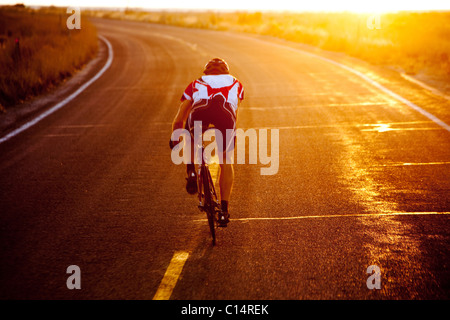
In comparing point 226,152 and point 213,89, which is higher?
point 213,89

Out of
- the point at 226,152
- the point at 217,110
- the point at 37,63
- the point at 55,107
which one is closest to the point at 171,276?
the point at 226,152

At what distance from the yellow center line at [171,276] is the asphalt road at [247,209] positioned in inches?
2.1

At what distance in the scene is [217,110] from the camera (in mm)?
4949

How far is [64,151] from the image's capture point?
889cm

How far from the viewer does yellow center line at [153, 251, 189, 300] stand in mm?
4086

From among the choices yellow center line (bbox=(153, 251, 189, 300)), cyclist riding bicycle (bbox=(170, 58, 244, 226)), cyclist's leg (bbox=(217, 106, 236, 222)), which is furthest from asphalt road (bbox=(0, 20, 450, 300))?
cyclist riding bicycle (bbox=(170, 58, 244, 226))

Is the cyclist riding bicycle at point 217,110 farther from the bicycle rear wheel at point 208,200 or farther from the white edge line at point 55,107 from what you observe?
the white edge line at point 55,107

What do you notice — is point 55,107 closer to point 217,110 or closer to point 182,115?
point 182,115

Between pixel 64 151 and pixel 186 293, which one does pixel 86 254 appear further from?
pixel 64 151

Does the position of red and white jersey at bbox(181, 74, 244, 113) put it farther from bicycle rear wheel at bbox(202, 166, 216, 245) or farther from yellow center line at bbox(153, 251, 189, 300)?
yellow center line at bbox(153, 251, 189, 300)

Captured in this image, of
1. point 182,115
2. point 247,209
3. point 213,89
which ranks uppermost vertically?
point 213,89

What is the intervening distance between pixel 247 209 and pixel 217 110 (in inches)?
62.7

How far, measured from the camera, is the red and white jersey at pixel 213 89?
16.6ft

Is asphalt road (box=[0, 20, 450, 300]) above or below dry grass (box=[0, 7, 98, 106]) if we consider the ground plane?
below
